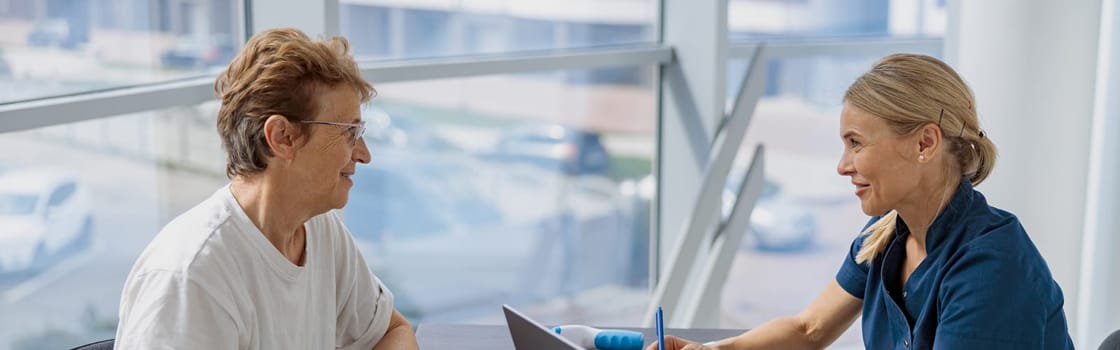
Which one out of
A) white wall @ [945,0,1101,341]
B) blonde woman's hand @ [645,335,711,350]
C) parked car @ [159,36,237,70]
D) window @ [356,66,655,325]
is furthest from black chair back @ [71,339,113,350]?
white wall @ [945,0,1101,341]

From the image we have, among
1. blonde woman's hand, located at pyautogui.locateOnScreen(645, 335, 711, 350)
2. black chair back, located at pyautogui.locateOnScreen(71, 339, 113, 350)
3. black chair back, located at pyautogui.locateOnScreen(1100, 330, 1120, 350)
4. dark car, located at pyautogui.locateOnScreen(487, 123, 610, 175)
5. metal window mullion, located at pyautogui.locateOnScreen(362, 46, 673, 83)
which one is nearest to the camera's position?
black chair back, located at pyautogui.locateOnScreen(71, 339, 113, 350)

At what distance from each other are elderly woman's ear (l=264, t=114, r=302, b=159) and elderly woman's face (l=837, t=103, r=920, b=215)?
33.2 inches

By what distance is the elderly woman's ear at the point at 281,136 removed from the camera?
5.26 feet

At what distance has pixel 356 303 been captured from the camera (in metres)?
1.97

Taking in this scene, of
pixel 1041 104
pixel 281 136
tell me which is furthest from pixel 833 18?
pixel 281 136

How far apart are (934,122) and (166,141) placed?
5.64 feet

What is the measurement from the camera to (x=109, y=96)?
2262mm

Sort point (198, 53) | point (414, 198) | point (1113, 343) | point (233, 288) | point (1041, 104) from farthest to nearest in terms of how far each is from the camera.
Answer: point (414, 198) → point (1041, 104) → point (198, 53) → point (1113, 343) → point (233, 288)

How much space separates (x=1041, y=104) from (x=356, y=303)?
2101 millimetres

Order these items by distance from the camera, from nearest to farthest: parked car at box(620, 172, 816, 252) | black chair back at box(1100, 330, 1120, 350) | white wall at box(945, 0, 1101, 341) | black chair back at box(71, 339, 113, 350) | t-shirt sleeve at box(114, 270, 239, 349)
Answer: t-shirt sleeve at box(114, 270, 239, 349) < black chair back at box(71, 339, 113, 350) < black chair back at box(1100, 330, 1120, 350) < white wall at box(945, 0, 1101, 341) < parked car at box(620, 172, 816, 252)

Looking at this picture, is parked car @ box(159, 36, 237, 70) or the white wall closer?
parked car @ box(159, 36, 237, 70)

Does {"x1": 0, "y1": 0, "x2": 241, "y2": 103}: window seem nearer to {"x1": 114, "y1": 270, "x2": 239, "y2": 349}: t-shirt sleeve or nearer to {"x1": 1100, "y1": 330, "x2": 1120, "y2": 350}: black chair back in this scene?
{"x1": 114, "y1": 270, "x2": 239, "y2": 349}: t-shirt sleeve

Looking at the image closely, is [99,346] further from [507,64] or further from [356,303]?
[507,64]

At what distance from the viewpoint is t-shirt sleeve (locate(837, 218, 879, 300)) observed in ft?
6.87
